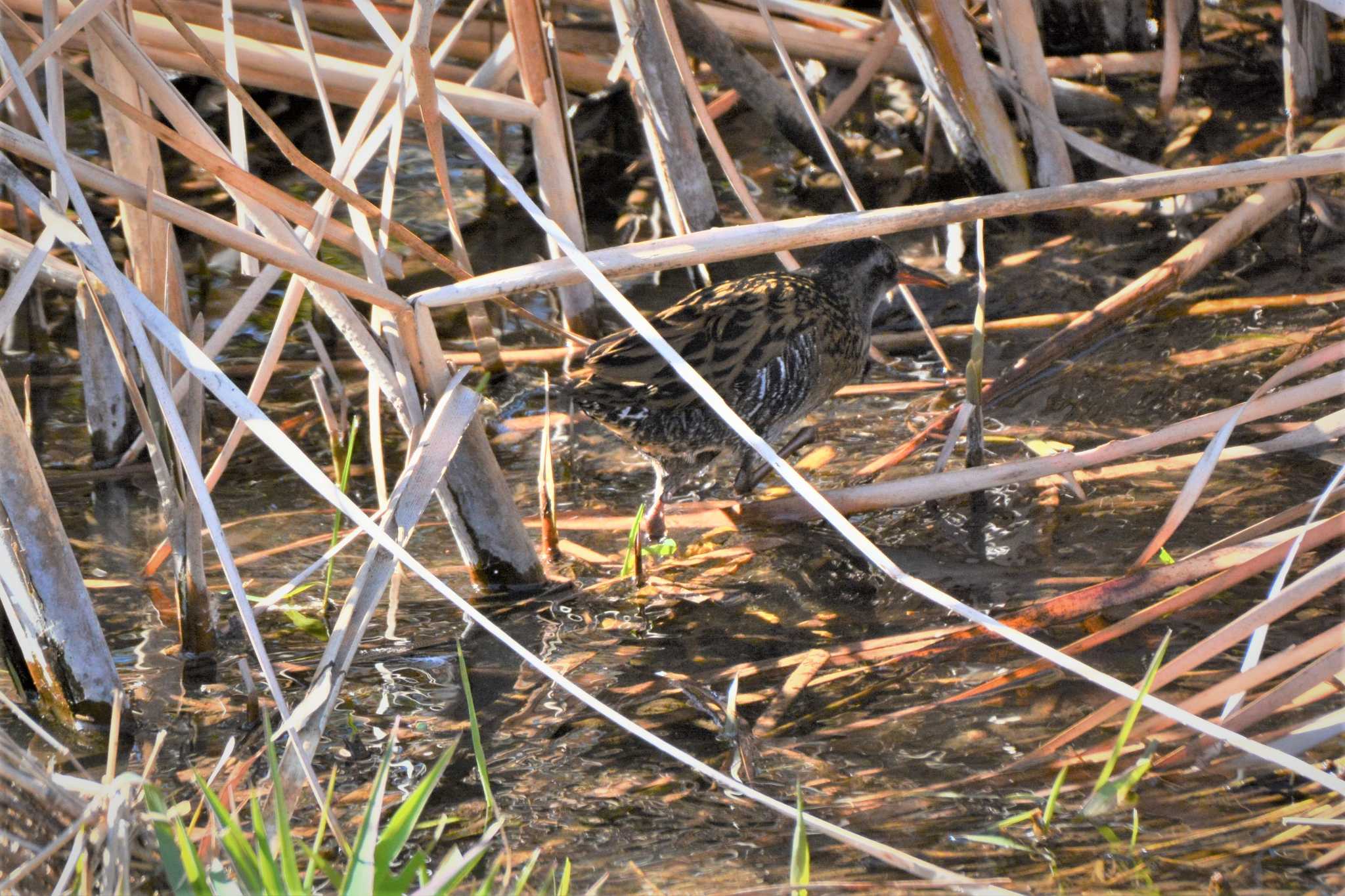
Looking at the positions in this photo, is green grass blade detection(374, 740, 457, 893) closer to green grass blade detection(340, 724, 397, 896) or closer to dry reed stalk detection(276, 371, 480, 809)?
green grass blade detection(340, 724, 397, 896)

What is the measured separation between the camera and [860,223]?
211 centimetres

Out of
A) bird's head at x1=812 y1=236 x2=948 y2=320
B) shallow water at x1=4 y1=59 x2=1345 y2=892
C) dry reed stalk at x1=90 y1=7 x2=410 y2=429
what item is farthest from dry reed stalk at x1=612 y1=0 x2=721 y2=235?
dry reed stalk at x1=90 y1=7 x2=410 y2=429

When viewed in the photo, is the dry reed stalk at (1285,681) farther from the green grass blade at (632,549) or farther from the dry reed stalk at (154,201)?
the dry reed stalk at (154,201)

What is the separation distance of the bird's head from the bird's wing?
0.24m

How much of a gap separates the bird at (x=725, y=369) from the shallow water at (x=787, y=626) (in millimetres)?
177

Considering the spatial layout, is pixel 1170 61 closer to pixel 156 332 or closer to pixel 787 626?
pixel 787 626

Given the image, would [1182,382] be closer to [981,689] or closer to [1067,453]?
[1067,453]

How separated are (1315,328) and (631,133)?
2511 millimetres

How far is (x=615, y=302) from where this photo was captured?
1800mm

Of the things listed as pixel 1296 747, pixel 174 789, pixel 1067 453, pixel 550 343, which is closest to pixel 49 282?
pixel 550 343

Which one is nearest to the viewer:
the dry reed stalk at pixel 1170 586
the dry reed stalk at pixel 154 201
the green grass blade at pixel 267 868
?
the green grass blade at pixel 267 868

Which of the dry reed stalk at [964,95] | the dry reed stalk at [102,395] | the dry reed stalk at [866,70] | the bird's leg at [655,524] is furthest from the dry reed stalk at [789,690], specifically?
the dry reed stalk at [866,70]

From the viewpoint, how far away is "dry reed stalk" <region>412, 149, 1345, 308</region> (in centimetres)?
209

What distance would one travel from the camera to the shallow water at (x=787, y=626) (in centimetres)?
196
